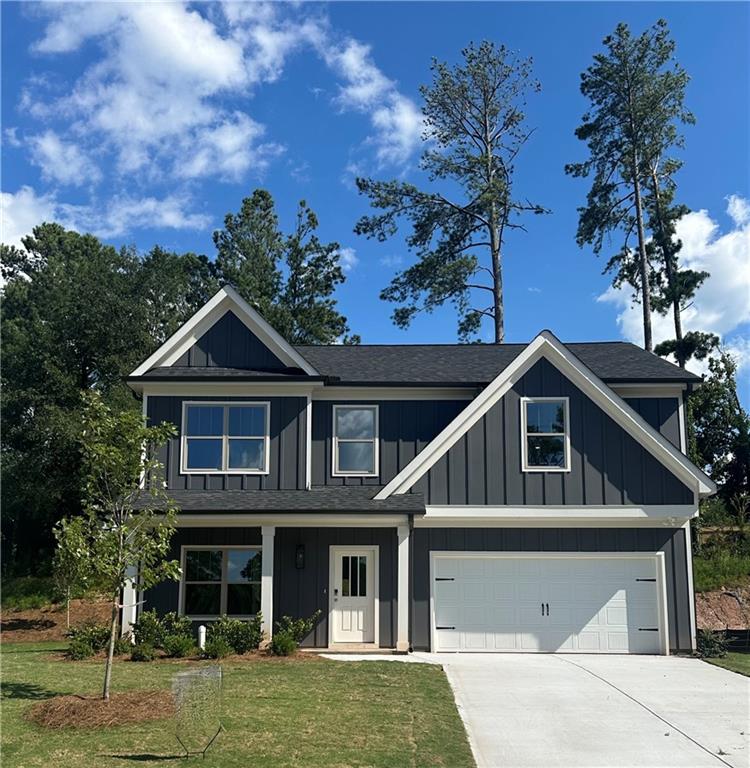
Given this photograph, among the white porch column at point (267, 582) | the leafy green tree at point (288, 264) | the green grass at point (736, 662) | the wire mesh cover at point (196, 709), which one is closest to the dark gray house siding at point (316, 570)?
the white porch column at point (267, 582)

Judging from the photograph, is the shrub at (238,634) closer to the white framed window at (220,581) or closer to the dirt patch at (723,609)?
the white framed window at (220,581)

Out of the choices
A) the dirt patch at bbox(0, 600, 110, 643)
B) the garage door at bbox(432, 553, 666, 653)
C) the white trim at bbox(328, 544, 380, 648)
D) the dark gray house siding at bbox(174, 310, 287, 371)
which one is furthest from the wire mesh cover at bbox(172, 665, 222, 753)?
the dirt patch at bbox(0, 600, 110, 643)

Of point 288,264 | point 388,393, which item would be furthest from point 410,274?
point 388,393

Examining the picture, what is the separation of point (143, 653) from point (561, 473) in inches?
351

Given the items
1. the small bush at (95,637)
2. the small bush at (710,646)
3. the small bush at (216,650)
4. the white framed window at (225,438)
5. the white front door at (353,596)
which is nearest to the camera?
the small bush at (216,650)

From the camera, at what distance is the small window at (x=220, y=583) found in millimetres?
16656

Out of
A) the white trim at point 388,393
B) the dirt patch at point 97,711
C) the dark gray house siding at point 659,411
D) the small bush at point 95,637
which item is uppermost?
the white trim at point 388,393

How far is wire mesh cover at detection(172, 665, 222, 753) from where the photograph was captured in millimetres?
7895

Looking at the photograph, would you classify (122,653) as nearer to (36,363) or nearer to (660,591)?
(660,591)

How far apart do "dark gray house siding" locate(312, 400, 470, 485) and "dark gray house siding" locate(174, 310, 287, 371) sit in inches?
65.1

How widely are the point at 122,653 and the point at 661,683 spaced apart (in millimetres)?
9440

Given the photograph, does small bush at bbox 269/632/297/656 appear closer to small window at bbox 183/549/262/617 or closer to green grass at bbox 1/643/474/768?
green grass at bbox 1/643/474/768

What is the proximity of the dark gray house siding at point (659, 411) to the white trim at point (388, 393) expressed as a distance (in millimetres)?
3664

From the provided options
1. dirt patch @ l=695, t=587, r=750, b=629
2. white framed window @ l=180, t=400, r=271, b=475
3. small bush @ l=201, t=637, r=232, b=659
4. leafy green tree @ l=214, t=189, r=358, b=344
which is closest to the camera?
small bush @ l=201, t=637, r=232, b=659
